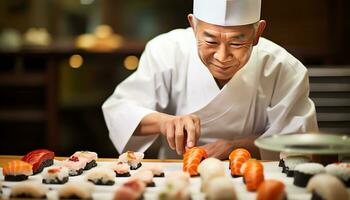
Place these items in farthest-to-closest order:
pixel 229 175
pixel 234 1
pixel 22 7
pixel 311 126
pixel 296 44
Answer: pixel 22 7, pixel 296 44, pixel 311 126, pixel 234 1, pixel 229 175

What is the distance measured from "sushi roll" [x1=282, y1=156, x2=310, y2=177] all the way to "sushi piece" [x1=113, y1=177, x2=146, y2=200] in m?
0.56

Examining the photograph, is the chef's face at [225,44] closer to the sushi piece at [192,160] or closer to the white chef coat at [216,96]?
the white chef coat at [216,96]

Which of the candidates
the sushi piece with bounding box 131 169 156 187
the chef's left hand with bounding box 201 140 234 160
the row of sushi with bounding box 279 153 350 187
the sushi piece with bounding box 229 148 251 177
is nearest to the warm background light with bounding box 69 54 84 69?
the chef's left hand with bounding box 201 140 234 160

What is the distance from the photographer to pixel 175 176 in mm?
1992

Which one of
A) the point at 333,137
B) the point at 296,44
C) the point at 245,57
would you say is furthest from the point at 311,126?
Answer: the point at 296,44

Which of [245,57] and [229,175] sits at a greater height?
[245,57]

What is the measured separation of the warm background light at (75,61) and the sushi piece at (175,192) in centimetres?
317

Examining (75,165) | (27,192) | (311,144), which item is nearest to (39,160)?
(75,165)

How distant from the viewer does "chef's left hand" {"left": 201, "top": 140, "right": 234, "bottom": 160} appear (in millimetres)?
2684

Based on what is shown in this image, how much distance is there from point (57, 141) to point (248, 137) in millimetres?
2325

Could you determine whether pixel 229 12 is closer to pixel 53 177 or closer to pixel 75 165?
pixel 75 165

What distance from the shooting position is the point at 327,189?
1.75 metres

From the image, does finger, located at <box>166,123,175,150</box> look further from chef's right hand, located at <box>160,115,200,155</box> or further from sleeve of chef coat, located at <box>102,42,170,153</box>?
sleeve of chef coat, located at <box>102,42,170,153</box>

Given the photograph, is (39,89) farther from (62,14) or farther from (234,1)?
(234,1)
